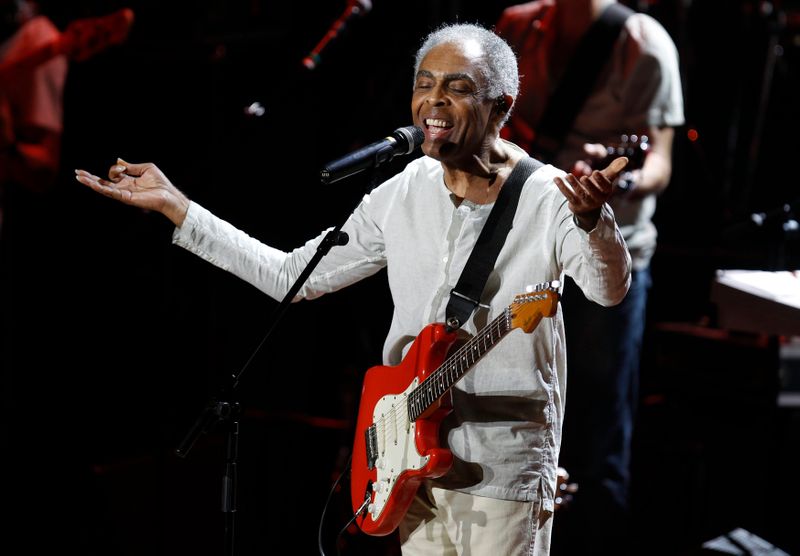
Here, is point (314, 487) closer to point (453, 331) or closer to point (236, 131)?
point (236, 131)

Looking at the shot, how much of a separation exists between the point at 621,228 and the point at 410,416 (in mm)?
1691

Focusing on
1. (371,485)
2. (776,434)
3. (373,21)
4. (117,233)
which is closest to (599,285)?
(371,485)

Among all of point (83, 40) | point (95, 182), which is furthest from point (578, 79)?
point (83, 40)

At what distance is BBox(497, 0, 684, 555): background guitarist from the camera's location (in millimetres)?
A: 3688

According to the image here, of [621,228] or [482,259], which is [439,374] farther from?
[621,228]

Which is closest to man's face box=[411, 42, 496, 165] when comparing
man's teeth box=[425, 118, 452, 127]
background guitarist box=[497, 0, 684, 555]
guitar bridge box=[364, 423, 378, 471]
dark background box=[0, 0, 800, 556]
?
man's teeth box=[425, 118, 452, 127]

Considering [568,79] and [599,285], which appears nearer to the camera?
[599,285]

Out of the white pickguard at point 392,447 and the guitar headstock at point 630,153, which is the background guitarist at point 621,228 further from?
the white pickguard at point 392,447

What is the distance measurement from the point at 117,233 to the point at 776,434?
12.3ft

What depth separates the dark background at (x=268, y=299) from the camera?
4.59 meters

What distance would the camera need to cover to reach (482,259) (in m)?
2.31

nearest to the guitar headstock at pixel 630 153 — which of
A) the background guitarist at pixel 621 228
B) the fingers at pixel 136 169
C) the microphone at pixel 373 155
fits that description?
the background guitarist at pixel 621 228

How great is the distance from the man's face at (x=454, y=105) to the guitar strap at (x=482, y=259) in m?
0.17

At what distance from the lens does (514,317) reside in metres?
2.00
